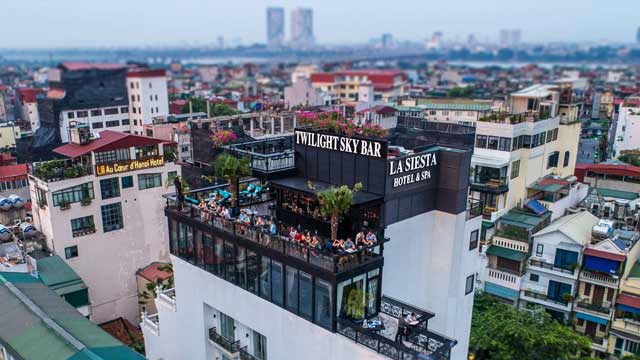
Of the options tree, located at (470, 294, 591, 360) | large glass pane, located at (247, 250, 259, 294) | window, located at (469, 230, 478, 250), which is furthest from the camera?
tree, located at (470, 294, 591, 360)

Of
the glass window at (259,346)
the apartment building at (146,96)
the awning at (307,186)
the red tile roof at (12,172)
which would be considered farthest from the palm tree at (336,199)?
the apartment building at (146,96)

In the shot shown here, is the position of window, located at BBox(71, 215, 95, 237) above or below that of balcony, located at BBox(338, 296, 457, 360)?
below

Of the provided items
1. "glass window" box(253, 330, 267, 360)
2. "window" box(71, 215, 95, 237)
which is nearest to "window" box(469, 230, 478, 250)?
"glass window" box(253, 330, 267, 360)

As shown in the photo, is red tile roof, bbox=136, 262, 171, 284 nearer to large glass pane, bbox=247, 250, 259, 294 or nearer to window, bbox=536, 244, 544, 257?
large glass pane, bbox=247, 250, 259, 294

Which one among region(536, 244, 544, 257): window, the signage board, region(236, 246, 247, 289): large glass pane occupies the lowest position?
region(536, 244, 544, 257): window

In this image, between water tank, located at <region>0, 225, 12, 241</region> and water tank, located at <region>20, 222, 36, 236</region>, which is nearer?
water tank, located at <region>0, 225, 12, 241</region>

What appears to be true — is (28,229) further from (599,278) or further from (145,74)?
(145,74)

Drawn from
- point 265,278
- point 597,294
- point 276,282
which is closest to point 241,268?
point 265,278
